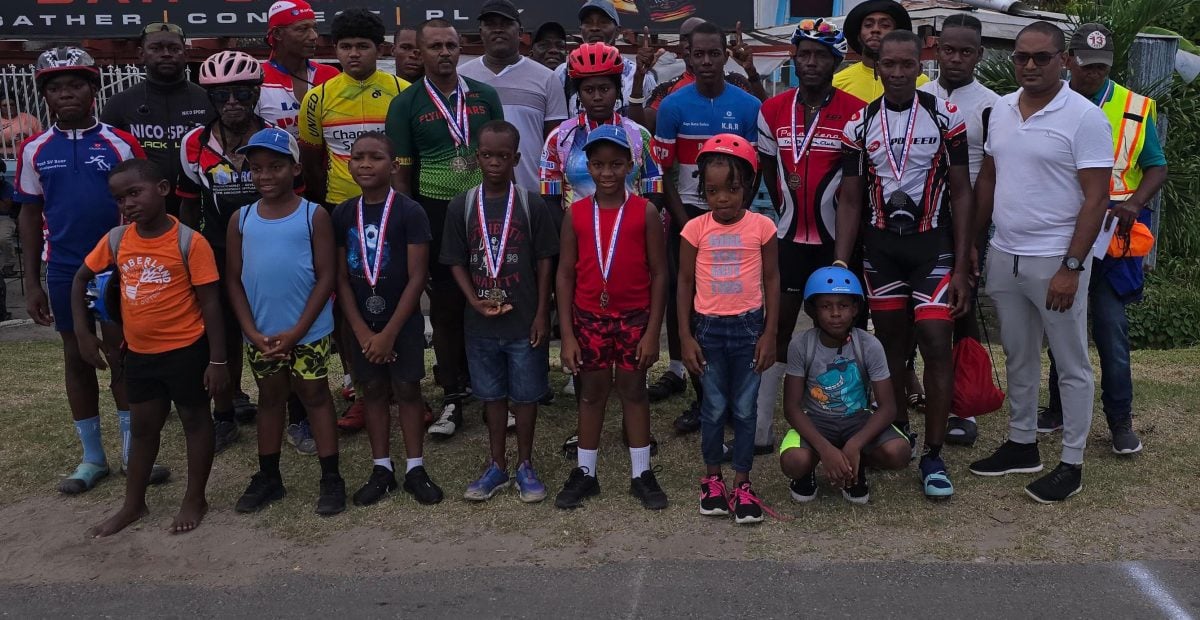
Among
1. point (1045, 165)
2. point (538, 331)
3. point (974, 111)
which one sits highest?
point (974, 111)

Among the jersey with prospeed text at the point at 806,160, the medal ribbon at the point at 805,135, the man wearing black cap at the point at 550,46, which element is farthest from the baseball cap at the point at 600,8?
the medal ribbon at the point at 805,135

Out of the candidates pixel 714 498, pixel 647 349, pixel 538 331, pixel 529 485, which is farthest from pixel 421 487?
pixel 714 498

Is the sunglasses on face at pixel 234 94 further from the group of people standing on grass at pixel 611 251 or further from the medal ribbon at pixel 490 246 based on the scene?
the medal ribbon at pixel 490 246

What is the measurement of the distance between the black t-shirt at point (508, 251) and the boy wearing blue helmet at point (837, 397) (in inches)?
51.9

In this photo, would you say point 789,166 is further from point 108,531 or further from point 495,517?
point 108,531

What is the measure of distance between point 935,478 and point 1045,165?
5.19 feet

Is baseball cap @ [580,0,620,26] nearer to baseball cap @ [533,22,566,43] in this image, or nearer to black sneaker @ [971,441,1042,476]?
baseball cap @ [533,22,566,43]

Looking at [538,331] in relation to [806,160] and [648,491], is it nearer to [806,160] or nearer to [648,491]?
[648,491]

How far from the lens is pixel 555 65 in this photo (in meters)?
7.34

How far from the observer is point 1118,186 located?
5652 millimetres

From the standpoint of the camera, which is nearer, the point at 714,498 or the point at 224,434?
the point at 714,498

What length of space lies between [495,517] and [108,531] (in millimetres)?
1814

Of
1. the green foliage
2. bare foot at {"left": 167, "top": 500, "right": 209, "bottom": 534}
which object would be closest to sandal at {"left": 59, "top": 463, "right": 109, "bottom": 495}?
bare foot at {"left": 167, "top": 500, "right": 209, "bottom": 534}

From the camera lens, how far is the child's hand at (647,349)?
16.7 feet
